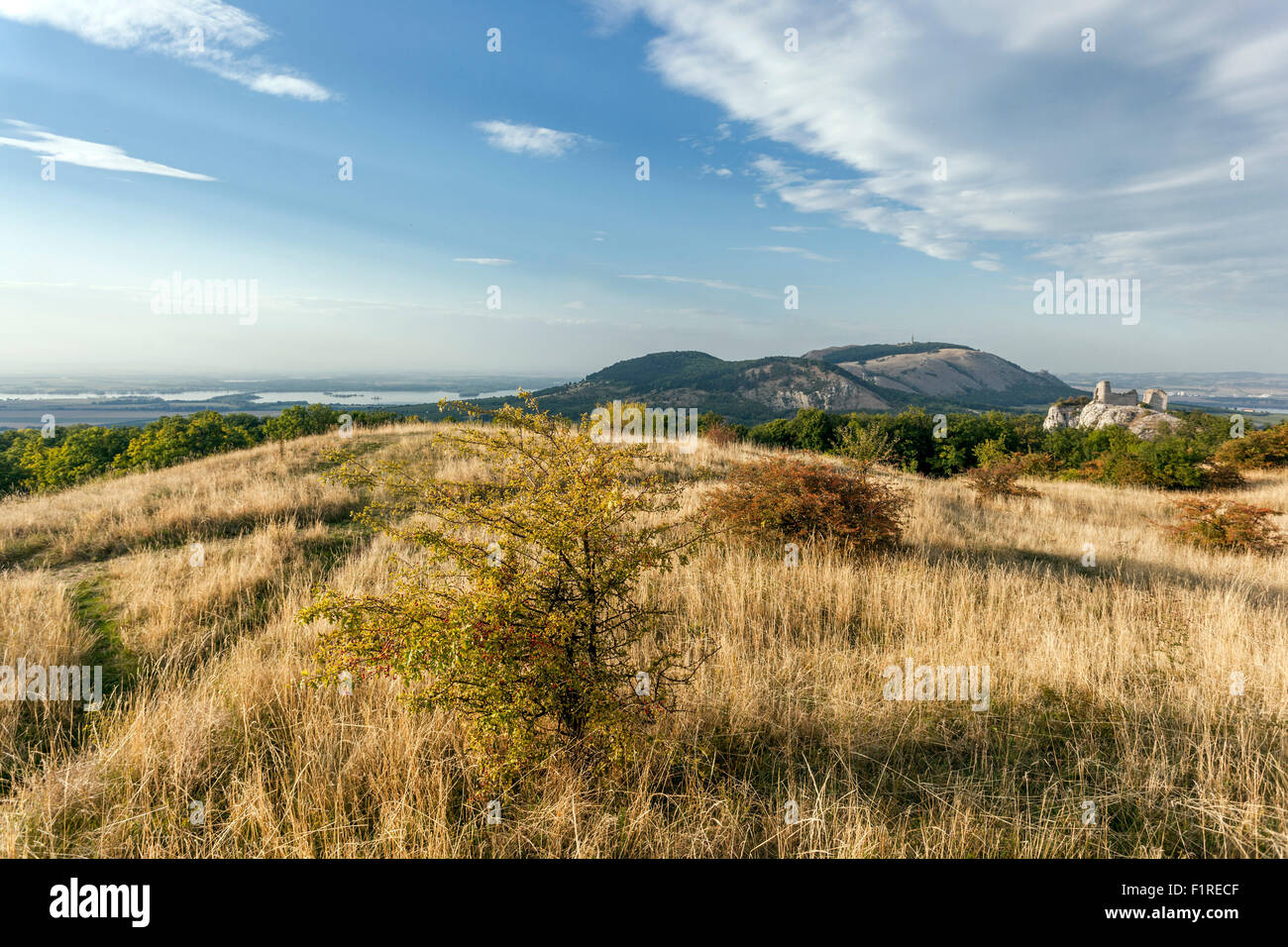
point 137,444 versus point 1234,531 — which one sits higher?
point 137,444

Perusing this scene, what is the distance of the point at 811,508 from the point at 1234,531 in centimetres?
914

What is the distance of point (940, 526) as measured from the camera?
11.0 metres

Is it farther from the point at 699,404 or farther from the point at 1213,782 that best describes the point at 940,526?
the point at 699,404

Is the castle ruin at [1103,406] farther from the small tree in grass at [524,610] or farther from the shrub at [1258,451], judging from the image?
the small tree in grass at [524,610]

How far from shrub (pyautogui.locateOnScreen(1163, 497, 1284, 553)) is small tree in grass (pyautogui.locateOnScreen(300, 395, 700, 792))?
13612 millimetres

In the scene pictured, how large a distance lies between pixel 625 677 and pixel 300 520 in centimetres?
897

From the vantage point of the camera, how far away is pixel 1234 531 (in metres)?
11.0

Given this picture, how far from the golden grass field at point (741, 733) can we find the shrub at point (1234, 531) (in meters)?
4.51

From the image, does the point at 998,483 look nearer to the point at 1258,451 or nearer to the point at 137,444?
the point at 1258,451

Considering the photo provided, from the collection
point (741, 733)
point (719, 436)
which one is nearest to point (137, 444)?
point (719, 436)

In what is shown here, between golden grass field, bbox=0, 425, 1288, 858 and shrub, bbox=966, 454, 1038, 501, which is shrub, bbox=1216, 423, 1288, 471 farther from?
golden grass field, bbox=0, 425, 1288, 858

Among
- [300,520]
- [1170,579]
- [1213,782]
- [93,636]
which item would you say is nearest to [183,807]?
[93,636]

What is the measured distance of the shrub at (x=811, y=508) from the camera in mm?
8688

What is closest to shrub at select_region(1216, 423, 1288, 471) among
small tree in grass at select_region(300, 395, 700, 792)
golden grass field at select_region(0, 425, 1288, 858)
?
golden grass field at select_region(0, 425, 1288, 858)
